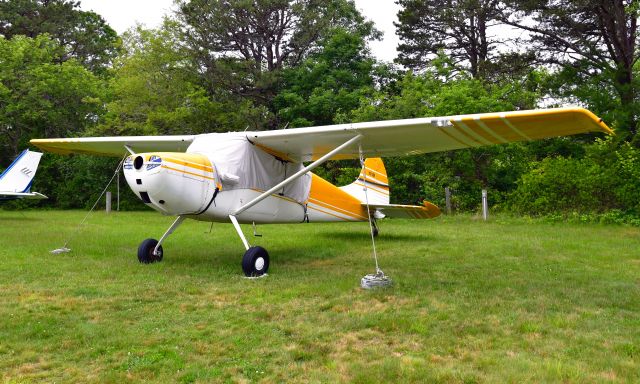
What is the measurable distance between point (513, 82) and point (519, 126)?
57.9ft

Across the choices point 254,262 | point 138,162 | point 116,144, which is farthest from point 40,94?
point 254,262

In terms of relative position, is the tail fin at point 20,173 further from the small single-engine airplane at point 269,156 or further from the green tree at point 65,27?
the green tree at point 65,27

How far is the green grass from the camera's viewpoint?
3.45 metres

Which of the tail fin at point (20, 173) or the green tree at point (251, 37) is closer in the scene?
the tail fin at point (20, 173)

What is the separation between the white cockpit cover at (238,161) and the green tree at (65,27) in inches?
1051

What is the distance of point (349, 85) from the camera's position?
26.8 m

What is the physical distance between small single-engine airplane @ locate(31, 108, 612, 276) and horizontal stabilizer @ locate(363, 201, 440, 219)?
69 mm

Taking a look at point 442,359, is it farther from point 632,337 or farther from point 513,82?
point 513,82

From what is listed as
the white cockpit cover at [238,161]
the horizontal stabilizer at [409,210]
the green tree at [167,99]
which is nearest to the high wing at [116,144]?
the white cockpit cover at [238,161]

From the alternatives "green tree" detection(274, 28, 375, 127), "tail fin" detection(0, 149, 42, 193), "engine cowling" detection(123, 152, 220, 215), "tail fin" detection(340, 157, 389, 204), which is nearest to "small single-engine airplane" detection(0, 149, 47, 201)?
"tail fin" detection(0, 149, 42, 193)

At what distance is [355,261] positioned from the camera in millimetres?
8625

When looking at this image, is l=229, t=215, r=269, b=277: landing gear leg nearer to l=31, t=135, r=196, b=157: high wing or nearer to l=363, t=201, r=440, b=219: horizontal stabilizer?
l=31, t=135, r=196, b=157: high wing

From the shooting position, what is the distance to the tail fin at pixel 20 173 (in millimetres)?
17016

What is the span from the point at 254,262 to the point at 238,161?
6.17 feet
